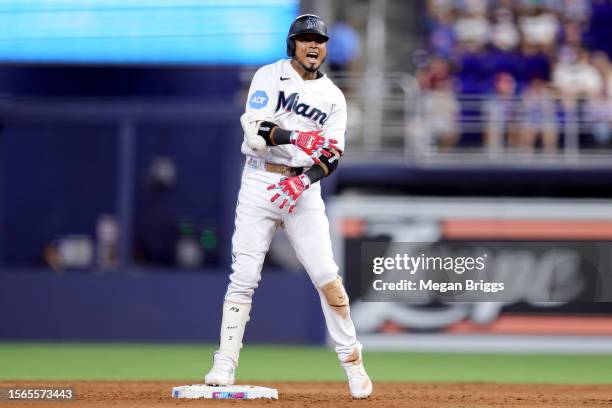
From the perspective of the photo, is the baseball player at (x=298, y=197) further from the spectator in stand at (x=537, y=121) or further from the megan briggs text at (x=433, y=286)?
the spectator in stand at (x=537, y=121)

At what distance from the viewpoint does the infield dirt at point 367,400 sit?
24.0 ft

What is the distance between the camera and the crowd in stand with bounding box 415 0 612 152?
15.9 meters

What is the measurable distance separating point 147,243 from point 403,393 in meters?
7.60

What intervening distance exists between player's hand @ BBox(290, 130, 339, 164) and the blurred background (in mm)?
7139

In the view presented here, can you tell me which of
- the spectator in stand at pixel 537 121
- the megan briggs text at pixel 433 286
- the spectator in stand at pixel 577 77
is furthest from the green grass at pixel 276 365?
the spectator in stand at pixel 577 77

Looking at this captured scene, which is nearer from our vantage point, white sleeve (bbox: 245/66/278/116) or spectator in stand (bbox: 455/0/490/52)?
white sleeve (bbox: 245/66/278/116)

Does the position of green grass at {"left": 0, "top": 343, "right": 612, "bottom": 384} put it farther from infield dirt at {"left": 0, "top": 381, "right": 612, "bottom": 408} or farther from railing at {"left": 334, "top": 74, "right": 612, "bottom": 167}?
railing at {"left": 334, "top": 74, "right": 612, "bottom": 167}

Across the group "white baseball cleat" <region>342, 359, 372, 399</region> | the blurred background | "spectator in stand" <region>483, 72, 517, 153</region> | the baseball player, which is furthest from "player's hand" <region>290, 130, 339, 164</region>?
"spectator in stand" <region>483, 72, 517, 153</region>

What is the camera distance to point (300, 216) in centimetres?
767

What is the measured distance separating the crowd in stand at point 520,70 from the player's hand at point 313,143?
323 inches

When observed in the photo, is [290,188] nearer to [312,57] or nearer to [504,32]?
[312,57]

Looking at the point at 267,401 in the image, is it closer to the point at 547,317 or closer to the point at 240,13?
the point at 547,317

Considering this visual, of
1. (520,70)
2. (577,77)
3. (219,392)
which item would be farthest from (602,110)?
(219,392)

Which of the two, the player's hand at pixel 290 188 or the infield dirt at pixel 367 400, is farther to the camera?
the player's hand at pixel 290 188
